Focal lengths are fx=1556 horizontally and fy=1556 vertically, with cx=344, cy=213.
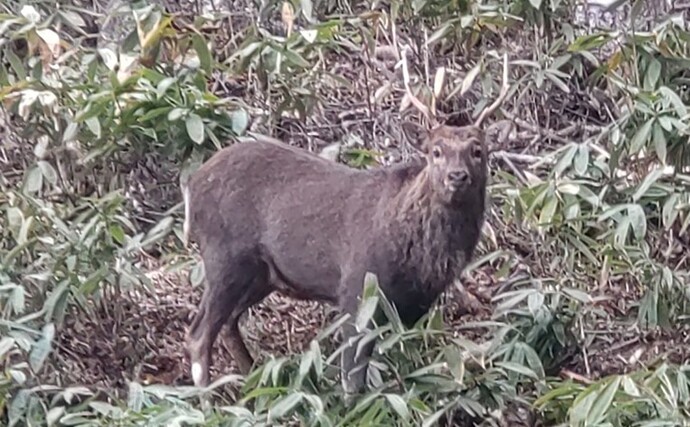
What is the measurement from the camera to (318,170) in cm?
678

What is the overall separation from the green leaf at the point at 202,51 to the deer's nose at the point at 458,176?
1.65 meters

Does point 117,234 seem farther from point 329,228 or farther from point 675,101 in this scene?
point 675,101

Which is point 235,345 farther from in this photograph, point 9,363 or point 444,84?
point 444,84

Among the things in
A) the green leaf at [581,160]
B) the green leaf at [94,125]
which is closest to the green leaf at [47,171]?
the green leaf at [94,125]

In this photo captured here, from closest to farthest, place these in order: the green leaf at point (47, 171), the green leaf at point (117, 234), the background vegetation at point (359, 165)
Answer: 1. the background vegetation at point (359, 165)
2. the green leaf at point (117, 234)
3. the green leaf at point (47, 171)

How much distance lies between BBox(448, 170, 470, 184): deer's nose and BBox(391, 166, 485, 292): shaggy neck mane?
18 cm

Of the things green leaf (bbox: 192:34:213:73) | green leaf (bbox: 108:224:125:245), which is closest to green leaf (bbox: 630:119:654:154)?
green leaf (bbox: 192:34:213:73)

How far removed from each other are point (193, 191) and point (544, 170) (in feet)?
6.60

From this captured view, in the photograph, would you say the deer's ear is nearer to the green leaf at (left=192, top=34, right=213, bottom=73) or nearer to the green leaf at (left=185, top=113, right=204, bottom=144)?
the green leaf at (left=185, top=113, right=204, bottom=144)

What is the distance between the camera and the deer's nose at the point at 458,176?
6188mm

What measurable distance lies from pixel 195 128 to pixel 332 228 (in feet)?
2.82

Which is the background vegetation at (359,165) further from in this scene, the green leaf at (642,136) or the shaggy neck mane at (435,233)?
the shaggy neck mane at (435,233)

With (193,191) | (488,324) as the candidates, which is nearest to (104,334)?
(193,191)

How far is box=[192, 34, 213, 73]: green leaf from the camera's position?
7301 mm
